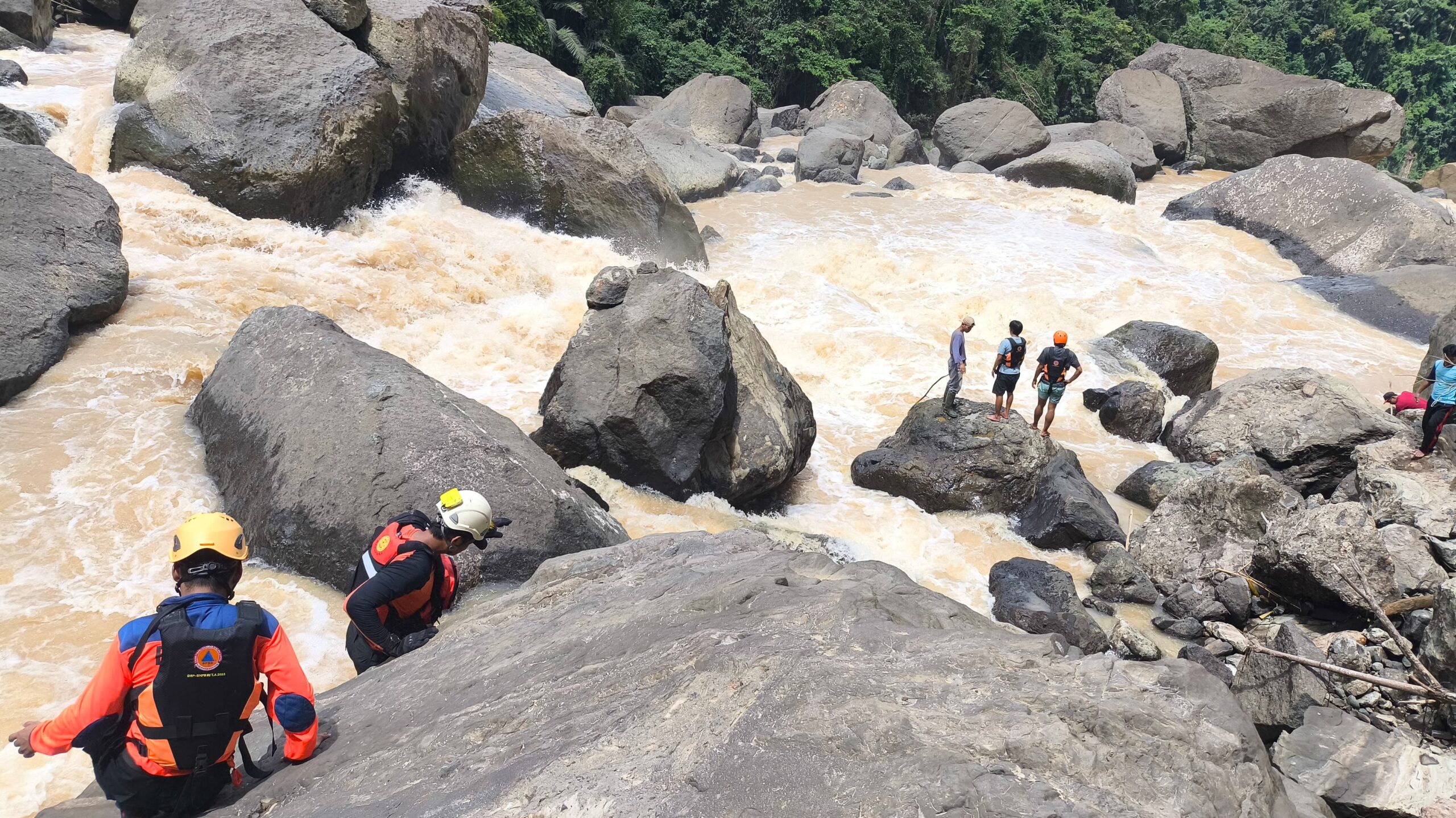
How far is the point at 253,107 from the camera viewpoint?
11.4 meters

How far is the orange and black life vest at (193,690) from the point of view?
8.17 feet

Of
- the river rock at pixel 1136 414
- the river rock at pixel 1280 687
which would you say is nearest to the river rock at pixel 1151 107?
the river rock at pixel 1136 414

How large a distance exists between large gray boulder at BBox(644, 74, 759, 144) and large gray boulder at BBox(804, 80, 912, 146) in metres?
2.10

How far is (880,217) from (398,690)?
682 inches

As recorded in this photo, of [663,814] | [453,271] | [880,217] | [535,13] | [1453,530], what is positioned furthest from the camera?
[535,13]

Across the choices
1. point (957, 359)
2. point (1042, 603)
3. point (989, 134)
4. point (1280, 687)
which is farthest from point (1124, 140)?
point (1280, 687)

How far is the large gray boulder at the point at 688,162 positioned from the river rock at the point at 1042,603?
43.2 ft

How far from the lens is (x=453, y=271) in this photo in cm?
1166

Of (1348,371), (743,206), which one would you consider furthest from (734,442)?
(743,206)

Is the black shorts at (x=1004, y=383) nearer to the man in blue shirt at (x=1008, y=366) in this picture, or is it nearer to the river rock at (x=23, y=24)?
the man in blue shirt at (x=1008, y=366)

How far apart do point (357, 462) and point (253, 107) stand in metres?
8.03

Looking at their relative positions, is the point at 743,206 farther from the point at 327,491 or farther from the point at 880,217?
the point at 327,491

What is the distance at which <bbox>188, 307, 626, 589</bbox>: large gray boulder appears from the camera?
17.8 feet

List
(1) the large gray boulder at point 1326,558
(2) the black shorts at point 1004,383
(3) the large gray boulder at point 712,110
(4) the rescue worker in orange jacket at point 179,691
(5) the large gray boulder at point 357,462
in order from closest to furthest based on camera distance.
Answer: (4) the rescue worker in orange jacket at point 179,691 → (5) the large gray boulder at point 357,462 → (1) the large gray boulder at point 1326,558 → (2) the black shorts at point 1004,383 → (3) the large gray boulder at point 712,110
